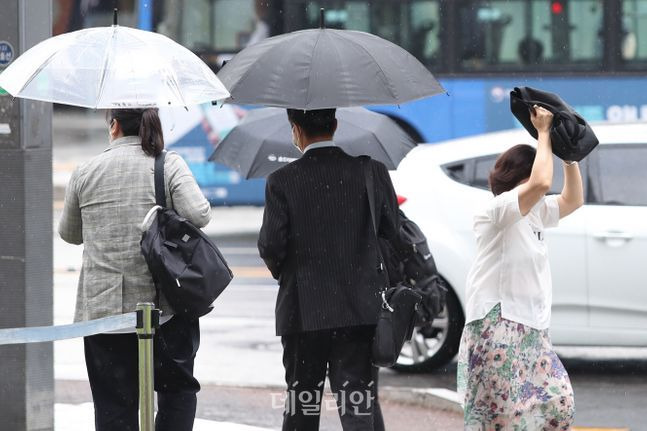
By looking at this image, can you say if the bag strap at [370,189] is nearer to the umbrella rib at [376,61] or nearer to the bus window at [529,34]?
the umbrella rib at [376,61]

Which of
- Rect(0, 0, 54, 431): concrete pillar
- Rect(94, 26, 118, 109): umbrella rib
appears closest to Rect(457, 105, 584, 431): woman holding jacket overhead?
Rect(94, 26, 118, 109): umbrella rib

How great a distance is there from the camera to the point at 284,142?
617 centimetres

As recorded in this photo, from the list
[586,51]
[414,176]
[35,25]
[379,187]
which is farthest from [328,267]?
[586,51]

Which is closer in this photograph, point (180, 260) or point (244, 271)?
point (180, 260)

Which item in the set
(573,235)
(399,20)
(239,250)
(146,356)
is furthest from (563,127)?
(399,20)

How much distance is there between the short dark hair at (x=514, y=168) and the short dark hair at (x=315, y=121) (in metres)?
0.75

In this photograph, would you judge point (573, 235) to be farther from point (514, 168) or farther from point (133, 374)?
point (133, 374)

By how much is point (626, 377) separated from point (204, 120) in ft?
29.3

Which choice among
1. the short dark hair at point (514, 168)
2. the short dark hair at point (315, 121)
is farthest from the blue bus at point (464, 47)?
the short dark hair at point (315, 121)

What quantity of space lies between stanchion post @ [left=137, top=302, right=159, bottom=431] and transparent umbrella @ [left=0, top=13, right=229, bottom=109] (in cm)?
77

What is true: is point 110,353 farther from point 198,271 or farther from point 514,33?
point 514,33

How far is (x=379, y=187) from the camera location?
16.0 ft

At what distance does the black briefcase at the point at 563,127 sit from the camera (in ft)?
16.1

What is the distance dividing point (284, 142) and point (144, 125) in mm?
1303
